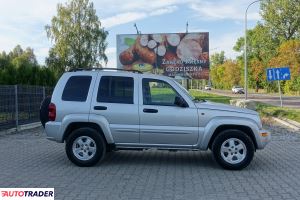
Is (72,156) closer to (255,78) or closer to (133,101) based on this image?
(133,101)

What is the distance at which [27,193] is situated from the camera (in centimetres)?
596

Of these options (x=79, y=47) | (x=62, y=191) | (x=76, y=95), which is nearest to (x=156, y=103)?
(x=76, y=95)

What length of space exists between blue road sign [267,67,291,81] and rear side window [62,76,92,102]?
16.3 meters

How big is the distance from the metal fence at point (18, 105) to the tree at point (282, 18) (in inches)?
2401

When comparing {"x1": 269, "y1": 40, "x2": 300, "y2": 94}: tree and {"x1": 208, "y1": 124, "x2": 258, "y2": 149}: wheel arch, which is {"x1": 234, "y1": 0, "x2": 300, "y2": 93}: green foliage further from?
{"x1": 208, "y1": 124, "x2": 258, "y2": 149}: wheel arch

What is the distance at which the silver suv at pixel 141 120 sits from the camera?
26.0 feet

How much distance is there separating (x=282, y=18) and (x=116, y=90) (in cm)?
6835

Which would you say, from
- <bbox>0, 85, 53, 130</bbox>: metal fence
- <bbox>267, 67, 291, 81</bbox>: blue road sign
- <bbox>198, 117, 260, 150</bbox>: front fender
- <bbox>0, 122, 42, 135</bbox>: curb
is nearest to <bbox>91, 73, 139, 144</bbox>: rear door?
<bbox>198, 117, 260, 150</bbox>: front fender

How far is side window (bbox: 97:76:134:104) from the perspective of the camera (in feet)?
→ 26.7

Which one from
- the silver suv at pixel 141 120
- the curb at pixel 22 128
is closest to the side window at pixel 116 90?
the silver suv at pixel 141 120

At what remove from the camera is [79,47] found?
176ft

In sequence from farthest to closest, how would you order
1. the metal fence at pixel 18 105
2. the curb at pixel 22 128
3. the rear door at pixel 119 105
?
the curb at pixel 22 128
the metal fence at pixel 18 105
the rear door at pixel 119 105

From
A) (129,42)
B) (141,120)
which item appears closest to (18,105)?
(141,120)

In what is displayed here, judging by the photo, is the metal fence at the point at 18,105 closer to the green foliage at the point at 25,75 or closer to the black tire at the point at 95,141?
the green foliage at the point at 25,75
